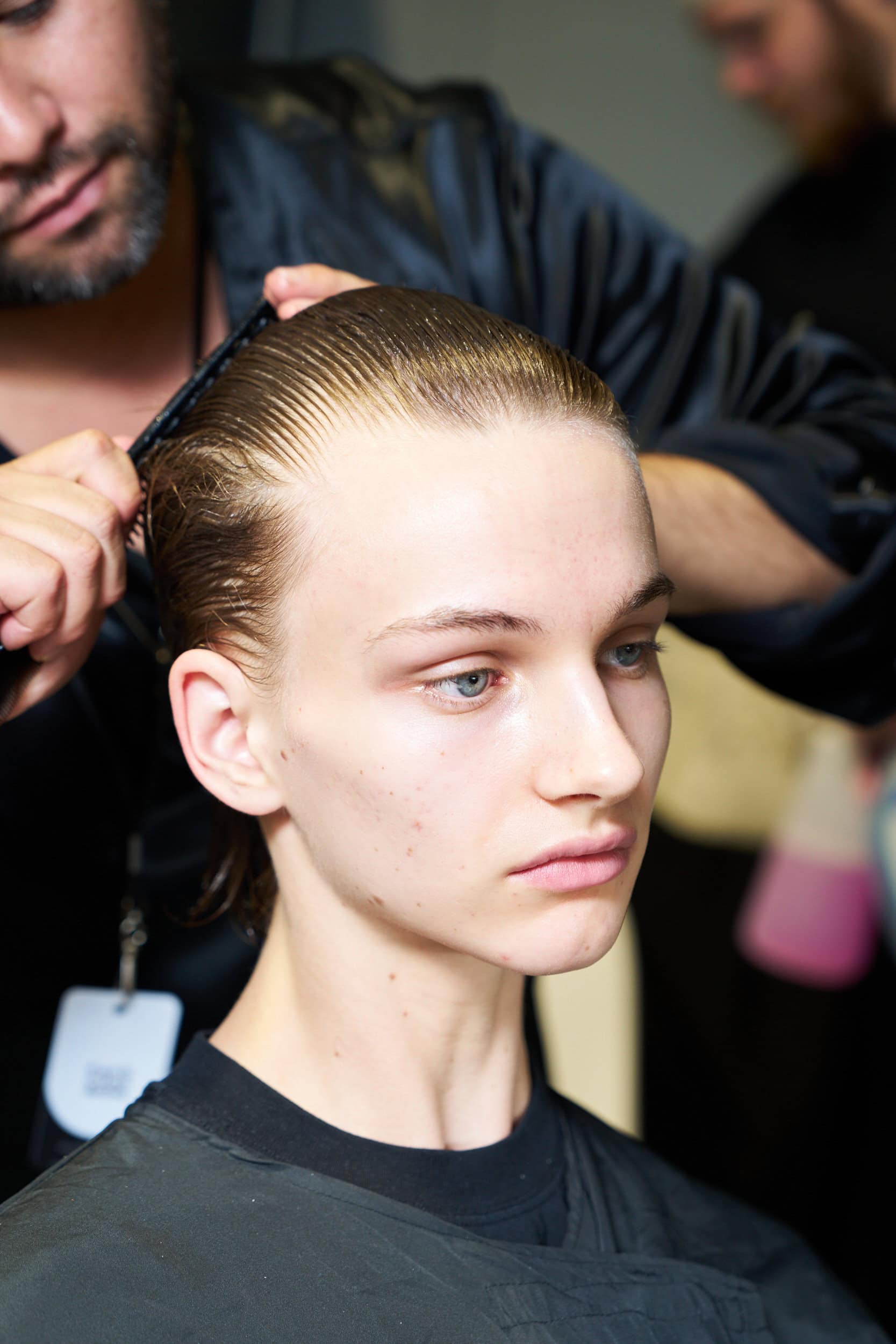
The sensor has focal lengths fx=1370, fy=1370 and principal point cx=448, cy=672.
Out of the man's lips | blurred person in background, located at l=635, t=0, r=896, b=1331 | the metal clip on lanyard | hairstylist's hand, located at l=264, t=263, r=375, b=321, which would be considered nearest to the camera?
hairstylist's hand, located at l=264, t=263, r=375, b=321

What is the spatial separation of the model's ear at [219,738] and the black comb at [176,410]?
118 mm

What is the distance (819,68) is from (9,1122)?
203 cm

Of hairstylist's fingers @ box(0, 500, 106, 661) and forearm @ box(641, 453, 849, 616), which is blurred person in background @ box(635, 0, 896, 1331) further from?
hairstylist's fingers @ box(0, 500, 106, 661)

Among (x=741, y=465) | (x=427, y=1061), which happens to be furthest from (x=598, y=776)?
(x=741, y=465)

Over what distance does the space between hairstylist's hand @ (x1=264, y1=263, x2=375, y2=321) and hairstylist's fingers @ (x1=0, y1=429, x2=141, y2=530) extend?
0.60 ft

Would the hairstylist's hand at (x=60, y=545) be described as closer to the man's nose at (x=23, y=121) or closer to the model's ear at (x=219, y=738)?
the model's ear at (x=219, y=738)

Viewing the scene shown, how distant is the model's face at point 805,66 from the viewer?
223 centimetres

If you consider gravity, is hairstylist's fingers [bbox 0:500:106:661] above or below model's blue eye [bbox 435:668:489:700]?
below

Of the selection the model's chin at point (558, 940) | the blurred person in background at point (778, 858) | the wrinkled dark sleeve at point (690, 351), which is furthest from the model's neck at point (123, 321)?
the blurred person in background at point (778, 858)

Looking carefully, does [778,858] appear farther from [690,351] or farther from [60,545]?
[60,545]

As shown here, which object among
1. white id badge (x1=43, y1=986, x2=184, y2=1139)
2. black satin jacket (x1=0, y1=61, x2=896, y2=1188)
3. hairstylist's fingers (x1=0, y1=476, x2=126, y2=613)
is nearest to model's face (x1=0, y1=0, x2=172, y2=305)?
black satin jacket (x1=0, y1=61, x2=896, y2=1188)

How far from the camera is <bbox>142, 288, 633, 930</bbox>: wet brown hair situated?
3.15 ft

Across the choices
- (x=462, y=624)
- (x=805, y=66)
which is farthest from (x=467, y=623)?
(x=805, y=66)

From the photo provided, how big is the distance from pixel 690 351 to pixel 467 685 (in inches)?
33.7
